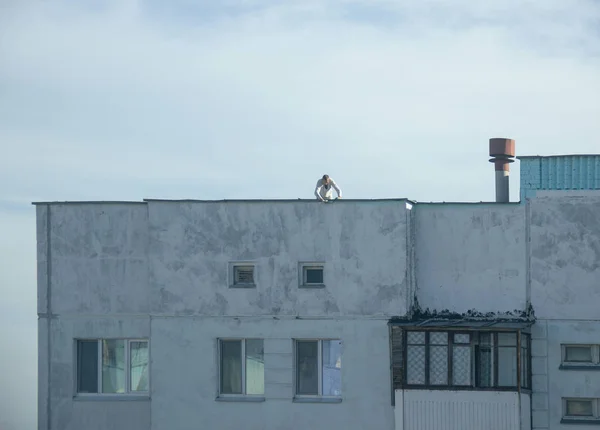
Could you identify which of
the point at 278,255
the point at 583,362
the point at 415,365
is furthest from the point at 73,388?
the point at 583,362

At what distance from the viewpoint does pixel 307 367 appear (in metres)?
34.8

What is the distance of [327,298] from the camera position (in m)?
34.5

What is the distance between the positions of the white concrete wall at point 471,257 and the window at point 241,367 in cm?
432

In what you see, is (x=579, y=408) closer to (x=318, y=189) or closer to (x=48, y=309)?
(x=318, y=189)

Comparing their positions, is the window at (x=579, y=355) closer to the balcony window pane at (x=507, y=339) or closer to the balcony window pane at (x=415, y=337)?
the balcony window pane at (x=507, y=339)

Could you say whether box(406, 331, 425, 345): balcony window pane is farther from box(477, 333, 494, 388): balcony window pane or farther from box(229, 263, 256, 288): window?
box(229, 263, 256, 288): window

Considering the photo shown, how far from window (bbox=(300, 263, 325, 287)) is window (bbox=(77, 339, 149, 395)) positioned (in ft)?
14.4

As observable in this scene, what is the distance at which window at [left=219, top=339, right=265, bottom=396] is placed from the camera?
3488cm

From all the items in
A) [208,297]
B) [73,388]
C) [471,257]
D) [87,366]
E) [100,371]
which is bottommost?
[73,388]

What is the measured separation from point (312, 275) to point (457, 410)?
194 inches

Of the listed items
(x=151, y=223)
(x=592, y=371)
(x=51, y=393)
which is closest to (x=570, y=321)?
(x=592, y=371)

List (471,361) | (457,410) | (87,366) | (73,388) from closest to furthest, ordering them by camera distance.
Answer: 1. (457,410)
2. (471,361)
3. (73,388)
4. (87,366)

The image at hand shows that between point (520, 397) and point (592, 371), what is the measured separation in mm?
1994

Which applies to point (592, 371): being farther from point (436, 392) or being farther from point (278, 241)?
point (278, 241)
